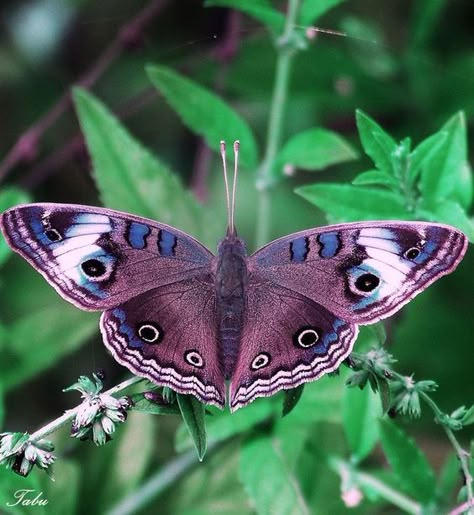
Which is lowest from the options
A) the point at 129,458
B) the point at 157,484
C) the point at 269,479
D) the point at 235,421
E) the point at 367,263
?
the point at 157,484

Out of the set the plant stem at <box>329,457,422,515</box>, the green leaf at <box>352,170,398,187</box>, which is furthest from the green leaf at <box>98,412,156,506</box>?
the green leaf at <box>352,170,398,187</box>

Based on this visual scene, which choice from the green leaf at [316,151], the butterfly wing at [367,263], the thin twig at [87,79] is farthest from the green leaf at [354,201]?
the thin twig at [87,79]

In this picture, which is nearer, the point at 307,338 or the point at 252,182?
the point at 307,338

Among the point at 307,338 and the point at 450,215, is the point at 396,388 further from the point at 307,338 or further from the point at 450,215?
the point at 450,215

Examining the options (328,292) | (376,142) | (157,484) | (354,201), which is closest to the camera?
(328,292)

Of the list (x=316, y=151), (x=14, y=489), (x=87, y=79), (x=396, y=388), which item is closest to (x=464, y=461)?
(x=396, y=388)

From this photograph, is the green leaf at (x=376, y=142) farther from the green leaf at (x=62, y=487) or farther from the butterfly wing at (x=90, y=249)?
the green leaf at (x=62, y=487)

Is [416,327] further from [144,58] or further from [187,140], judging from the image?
[144,58]

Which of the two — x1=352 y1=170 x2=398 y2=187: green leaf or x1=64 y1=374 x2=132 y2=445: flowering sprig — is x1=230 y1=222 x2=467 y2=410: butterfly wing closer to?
x1=352 y1=170 x2=398 y2=187: green leaf
